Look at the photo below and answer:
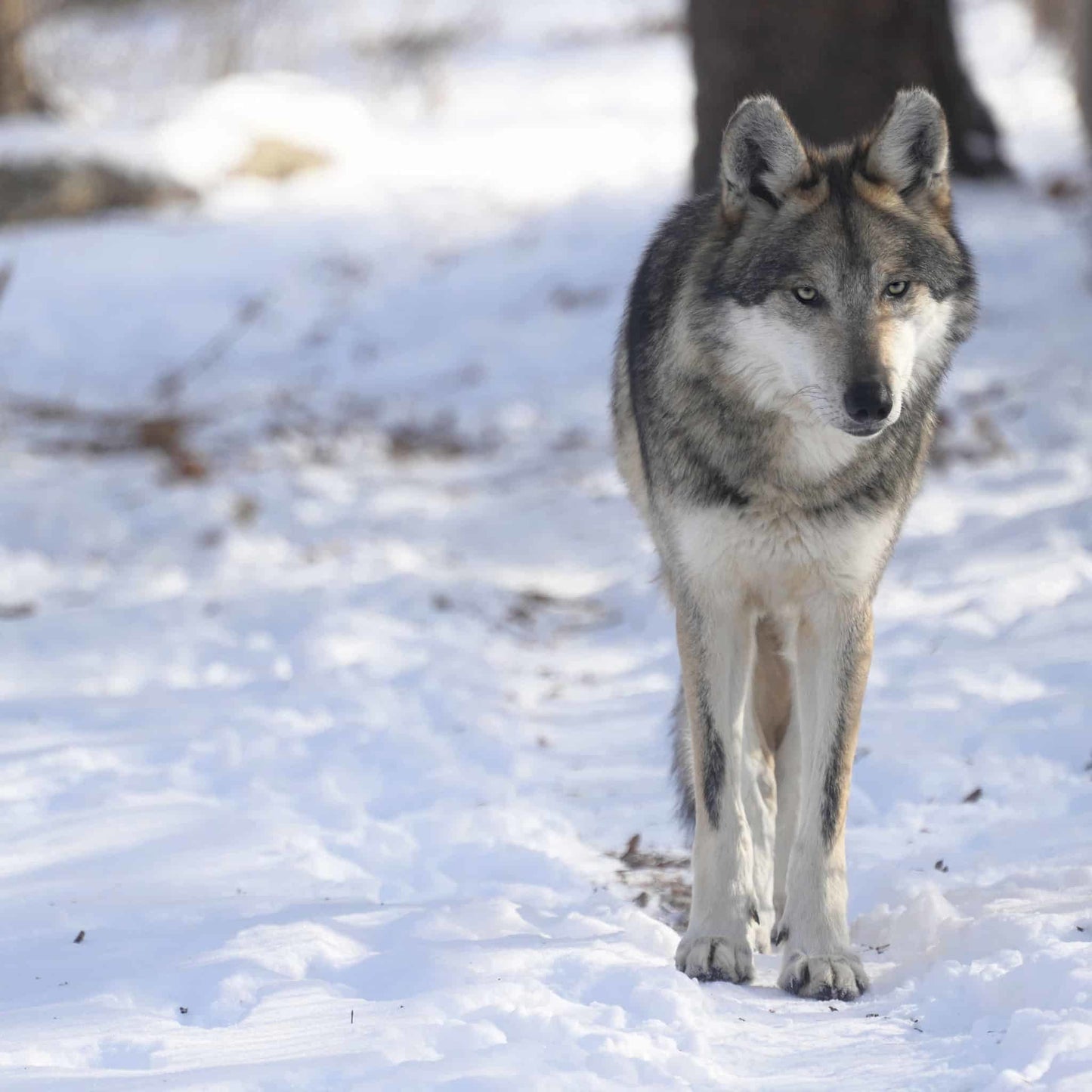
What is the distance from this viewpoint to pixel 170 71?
21109 mm

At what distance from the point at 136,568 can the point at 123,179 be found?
8761 mm

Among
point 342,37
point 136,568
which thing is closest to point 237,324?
point 136,568

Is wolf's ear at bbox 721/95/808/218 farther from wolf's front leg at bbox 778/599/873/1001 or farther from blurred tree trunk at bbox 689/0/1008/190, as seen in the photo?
blurred tree trunk at bbox 689/0/1008/190

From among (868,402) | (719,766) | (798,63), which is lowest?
(719,766)

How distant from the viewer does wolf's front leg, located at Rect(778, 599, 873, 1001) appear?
3.62 meters

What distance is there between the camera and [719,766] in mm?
3789

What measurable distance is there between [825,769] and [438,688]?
224cm

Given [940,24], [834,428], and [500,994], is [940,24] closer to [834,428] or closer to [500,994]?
[834,428]

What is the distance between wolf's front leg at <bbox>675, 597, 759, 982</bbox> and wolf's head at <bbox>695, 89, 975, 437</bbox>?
587mm

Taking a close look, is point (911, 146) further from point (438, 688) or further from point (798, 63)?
point (798, 63)

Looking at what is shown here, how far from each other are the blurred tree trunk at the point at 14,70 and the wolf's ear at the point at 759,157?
14.4 m

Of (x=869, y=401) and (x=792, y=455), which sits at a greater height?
(x=869, y=401)

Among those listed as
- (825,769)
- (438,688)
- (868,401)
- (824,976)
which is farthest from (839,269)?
(438,688)

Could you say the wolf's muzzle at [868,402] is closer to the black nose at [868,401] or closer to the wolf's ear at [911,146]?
the black nose at [868,401]
